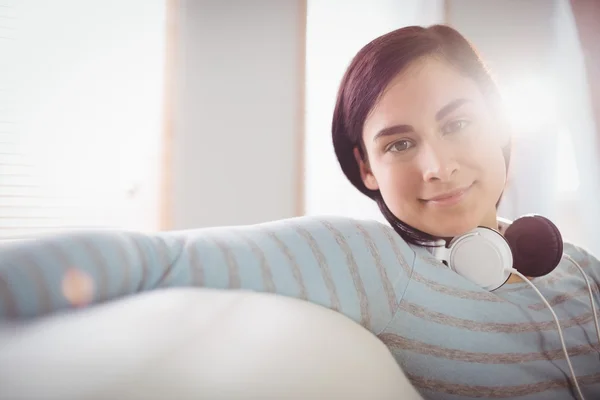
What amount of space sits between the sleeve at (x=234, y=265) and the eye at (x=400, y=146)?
15 cm

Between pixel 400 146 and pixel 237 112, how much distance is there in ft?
5.67

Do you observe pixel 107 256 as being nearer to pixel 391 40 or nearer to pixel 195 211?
pixel 391 40

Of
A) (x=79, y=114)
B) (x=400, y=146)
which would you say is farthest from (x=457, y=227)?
(x=79, y=114)

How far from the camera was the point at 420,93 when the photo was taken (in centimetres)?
67

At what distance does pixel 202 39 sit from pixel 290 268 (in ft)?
6.91

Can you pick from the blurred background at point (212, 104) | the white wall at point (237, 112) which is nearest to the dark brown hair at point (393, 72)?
the blurred background at point (212, 104)

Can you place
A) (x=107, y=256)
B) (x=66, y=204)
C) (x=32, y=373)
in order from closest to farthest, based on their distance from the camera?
(x=32, y=373) → (x=107, y=256) → (x=66, y=204)

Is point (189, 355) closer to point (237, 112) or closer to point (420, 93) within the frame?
point (420, 93)

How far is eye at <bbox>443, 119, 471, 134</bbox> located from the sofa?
29 cm

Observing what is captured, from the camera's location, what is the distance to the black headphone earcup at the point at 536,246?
25.0 inches

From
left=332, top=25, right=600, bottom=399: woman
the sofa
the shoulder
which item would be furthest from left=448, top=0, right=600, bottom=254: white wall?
the sofa

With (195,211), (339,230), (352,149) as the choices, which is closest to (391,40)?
(352,149)

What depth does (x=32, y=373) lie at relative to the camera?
249 millimetres

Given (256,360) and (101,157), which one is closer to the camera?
(256,360)
